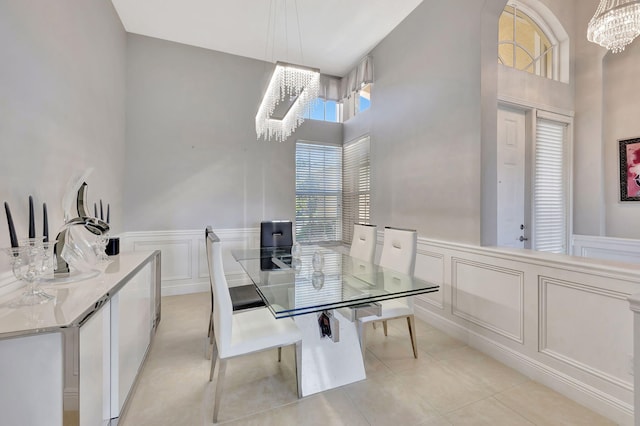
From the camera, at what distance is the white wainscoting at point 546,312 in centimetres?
154

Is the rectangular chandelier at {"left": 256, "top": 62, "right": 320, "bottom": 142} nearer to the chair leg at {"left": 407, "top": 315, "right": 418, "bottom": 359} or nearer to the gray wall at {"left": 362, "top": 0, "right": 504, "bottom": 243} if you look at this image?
the gray wall at {"left": 362, "top": 0, "right": 504, "bottom": 243}

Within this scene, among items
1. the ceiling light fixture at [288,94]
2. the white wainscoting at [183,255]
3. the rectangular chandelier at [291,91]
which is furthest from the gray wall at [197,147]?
the rectangular chandelier at [291,91]

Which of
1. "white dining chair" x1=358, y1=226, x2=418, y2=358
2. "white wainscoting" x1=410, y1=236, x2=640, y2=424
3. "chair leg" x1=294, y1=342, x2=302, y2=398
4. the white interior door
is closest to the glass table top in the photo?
"white dining chair" x1=358, y1=226, x2=418, y2=358

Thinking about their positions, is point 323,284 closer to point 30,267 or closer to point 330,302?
point 330,302

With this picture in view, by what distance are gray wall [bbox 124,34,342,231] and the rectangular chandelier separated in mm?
1034

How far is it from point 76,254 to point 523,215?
3.99 meters

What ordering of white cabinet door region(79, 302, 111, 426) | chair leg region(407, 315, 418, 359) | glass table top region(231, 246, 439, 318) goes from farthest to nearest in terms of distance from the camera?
chair leg region(407, 315, 418, 359), glass table top region(231, 246, 439, 318), white cabinet door region(79, 302, 111, 426)

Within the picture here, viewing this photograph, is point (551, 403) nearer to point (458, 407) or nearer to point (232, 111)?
point (458, 407)

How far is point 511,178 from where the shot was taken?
2.87m

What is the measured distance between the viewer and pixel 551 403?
167cm

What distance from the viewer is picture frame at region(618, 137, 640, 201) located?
2.91 m

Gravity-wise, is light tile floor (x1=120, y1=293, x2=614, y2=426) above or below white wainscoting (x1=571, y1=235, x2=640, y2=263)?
below

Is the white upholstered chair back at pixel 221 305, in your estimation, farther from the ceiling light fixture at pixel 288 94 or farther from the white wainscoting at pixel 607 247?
the white wainscoting at pixel 607 247

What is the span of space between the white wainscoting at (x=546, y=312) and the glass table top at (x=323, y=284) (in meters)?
0.81
